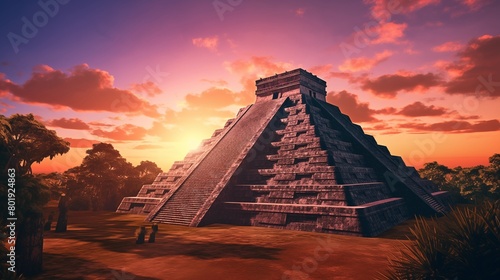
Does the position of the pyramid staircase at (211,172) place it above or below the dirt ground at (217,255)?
above

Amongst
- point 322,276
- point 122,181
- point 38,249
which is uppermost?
point 122,181

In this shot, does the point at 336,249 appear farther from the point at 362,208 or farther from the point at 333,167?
the point at 333,167

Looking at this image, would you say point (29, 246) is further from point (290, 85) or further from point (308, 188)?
point (290, 85)

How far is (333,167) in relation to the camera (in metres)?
15.2

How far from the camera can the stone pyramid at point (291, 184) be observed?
13648 mm

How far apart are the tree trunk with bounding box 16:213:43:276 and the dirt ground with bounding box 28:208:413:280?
39 cm

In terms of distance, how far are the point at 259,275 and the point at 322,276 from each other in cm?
166

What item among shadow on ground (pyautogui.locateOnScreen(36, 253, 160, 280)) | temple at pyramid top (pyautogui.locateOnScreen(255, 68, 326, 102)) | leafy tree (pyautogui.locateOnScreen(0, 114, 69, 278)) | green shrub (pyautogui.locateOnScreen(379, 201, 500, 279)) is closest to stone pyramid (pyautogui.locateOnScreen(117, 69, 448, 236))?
temple at pyramid top (pyautogui.locateOnScreen(255, 68, 326, 102))

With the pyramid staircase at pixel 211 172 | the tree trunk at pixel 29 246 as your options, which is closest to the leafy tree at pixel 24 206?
the tree trunk at pixel 29 246

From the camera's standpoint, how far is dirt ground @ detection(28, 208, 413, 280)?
7.20 meters

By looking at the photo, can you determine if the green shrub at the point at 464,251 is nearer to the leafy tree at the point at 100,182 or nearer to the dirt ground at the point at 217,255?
the dirt ground at the point at 217,255

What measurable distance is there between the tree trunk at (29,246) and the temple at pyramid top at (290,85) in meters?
22.7

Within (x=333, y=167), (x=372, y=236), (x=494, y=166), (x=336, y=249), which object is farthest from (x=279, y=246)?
(x=494, y=166)

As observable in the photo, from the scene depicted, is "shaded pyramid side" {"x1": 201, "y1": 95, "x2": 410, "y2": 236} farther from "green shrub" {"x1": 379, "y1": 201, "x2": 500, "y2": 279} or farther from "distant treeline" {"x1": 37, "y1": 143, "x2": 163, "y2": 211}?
"distant treeline" {"x1": 37, "y1": 143, "x2": 163, "y2": 211}
